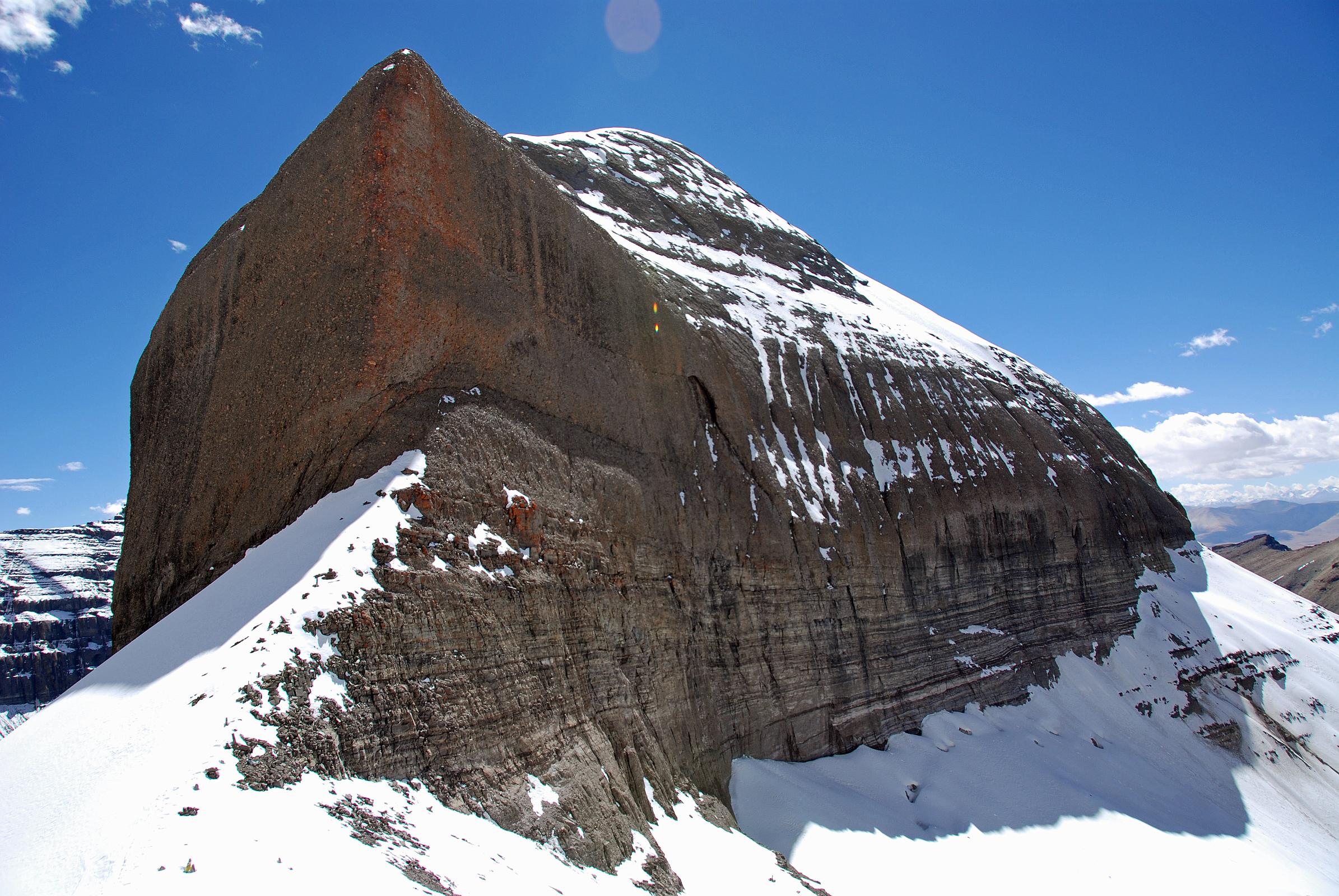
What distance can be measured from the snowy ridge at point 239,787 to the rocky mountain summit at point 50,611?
203ft

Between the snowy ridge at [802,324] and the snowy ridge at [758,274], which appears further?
the snowy ridge at [758,274]

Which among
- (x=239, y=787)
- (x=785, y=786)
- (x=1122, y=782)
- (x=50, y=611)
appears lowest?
(x=1122, y=782)

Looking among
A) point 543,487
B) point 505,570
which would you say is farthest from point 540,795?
point 543,487

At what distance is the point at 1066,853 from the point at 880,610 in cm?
699

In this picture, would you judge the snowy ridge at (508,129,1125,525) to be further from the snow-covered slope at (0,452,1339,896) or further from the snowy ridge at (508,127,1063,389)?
the snow-covered slope at (0,452,1339,896)

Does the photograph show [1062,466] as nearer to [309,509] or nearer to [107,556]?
[309,509]

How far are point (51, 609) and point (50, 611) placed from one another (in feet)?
1.18

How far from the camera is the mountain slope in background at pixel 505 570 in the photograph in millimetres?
6758

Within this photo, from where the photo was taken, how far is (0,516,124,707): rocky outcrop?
67.4m

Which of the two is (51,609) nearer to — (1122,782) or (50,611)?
(50,611)

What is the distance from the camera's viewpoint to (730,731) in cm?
1608

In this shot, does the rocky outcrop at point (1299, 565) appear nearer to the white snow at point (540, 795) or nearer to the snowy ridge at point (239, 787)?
the white snow at point (540, 795)

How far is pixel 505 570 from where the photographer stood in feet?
37.2

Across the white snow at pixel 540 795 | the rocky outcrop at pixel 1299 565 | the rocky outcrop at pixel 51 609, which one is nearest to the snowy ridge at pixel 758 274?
the white snow at pixel 540 795
